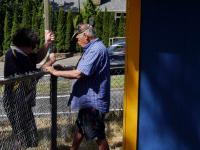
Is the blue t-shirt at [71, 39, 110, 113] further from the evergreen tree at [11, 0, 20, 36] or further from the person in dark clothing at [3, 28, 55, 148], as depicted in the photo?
the evergreen tree at [11, 0, 20, 36]

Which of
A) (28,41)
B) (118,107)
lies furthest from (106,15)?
(28,41)

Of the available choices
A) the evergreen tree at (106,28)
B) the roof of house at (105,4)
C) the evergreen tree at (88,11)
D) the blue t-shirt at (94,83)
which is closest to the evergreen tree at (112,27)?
the evergreen tree at (106,28)

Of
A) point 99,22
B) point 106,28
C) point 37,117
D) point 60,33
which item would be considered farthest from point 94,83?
point 99,22

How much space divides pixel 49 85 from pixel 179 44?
1.74m

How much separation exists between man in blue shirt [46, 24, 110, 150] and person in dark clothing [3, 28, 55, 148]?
0.97 ft

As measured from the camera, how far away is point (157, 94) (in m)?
5.02

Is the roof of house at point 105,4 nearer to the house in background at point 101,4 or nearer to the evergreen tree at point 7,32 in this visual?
the house in background at point 101,4

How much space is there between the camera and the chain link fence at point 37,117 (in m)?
5.17

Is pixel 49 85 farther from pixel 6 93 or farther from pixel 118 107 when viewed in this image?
pixel 118 107

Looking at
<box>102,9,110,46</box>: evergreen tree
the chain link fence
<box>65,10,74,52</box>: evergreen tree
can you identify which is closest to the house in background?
<box>102,9,110,46</box>: evergreen tree

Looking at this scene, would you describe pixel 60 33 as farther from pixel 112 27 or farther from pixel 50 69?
pixel 50 69

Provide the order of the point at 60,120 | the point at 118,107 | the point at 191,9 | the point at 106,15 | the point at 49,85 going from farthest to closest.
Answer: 1. the point at 106,15
2. the point at 118,107
3. the point at 60,120
4. the point at 49,85
5. the point at 191,9

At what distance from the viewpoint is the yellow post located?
4914 mm

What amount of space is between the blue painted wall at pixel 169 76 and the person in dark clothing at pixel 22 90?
3.82 ft
